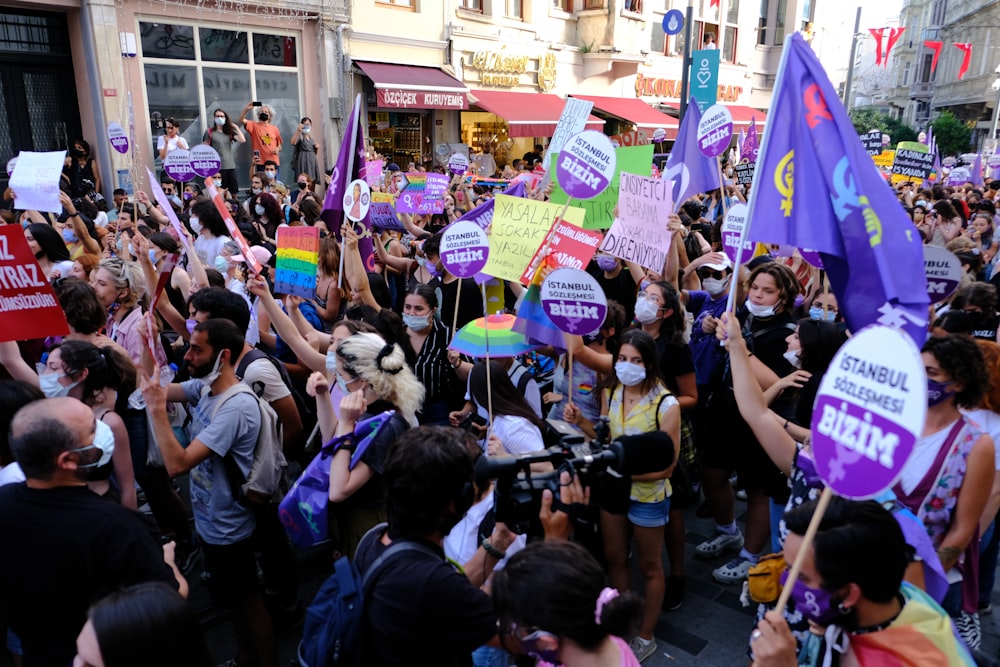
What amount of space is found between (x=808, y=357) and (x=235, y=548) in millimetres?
3013

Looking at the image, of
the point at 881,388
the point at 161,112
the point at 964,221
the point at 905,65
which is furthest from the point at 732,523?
the point at 905,65

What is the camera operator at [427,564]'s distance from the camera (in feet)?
6.32

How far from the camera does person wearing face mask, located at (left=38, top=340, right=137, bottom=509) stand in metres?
3.17

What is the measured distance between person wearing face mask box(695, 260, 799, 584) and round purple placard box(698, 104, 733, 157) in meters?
2.32

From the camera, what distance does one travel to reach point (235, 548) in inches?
130

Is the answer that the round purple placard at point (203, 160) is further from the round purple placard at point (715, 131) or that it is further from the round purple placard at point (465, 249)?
the round purple placard at point (715, 131)

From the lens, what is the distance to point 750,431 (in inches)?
167

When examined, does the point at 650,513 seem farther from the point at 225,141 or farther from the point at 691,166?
the point at 225,141

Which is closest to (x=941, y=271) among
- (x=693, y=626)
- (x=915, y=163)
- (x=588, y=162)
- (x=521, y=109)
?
(x=588, y=162)

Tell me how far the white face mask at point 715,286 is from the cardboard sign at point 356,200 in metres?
2.89

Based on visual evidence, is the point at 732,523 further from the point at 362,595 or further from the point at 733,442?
the point at 362,595

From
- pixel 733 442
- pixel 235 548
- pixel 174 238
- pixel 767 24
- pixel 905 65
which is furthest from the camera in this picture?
pixel 905 65

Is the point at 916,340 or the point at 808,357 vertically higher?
the point at 916,340

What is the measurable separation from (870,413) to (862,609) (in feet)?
1.70
